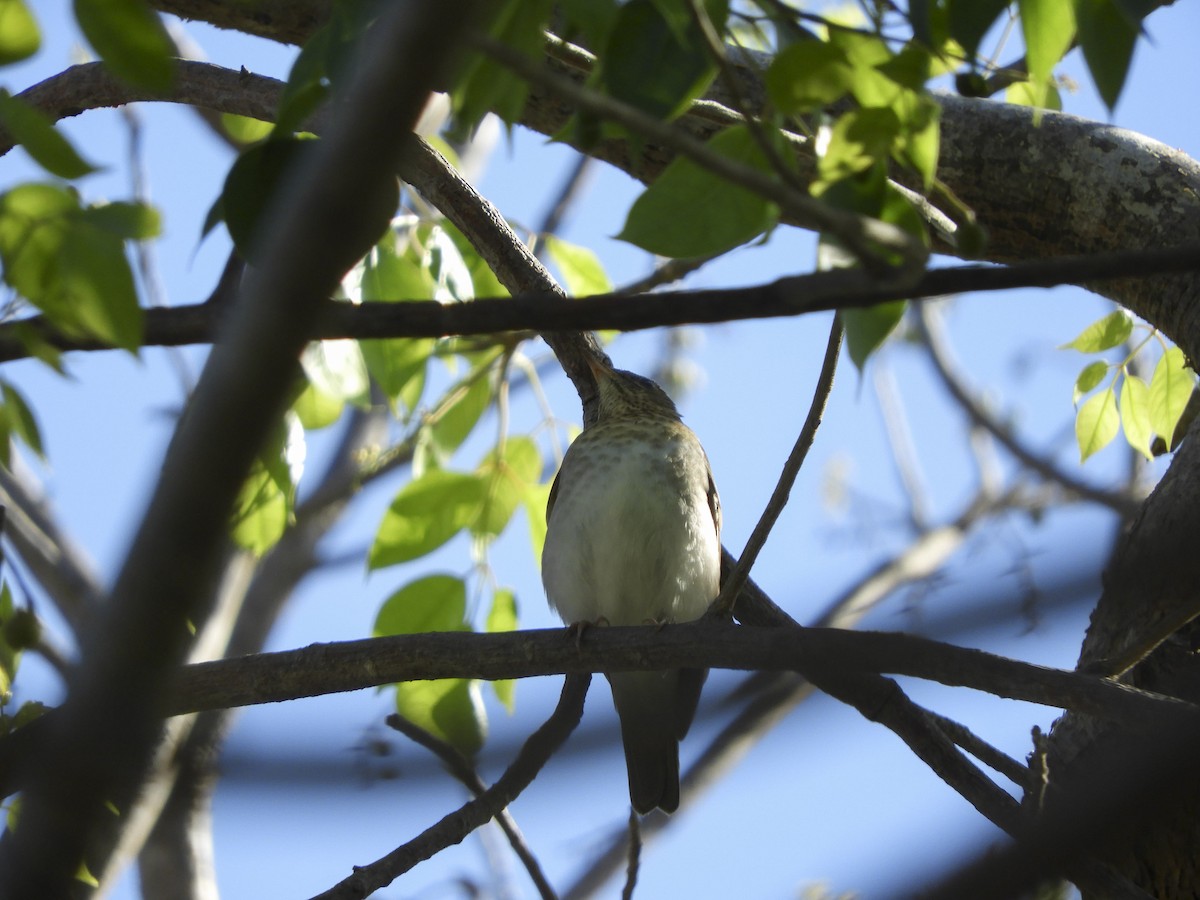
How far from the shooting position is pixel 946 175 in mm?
3125

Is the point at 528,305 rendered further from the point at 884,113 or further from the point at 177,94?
the point at 177,94

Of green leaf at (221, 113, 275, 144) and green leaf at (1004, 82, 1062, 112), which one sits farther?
green leaf at (221, 113, 275, 144)

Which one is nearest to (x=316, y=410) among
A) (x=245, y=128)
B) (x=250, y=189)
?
(x=245, y=128)

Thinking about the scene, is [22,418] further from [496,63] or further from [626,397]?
[626,397]

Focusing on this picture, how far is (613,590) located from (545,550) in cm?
29

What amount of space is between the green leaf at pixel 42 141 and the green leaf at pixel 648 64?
0.66 m

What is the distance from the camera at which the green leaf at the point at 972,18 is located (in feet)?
4.97

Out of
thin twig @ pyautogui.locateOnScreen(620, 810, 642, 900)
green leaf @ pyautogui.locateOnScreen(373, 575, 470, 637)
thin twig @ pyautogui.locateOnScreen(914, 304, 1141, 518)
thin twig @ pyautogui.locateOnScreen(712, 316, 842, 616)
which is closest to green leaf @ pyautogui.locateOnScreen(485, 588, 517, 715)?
green leaf @ pyautogui.locateOnScreen(373, 575, 470, 637)

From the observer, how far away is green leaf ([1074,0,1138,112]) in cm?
154

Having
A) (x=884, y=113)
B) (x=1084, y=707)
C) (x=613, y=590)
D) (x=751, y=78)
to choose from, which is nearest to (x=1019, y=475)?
(x=613, y=590)

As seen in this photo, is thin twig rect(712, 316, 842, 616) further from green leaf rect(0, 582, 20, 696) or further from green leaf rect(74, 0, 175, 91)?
green leaf rect(0, 582, 20, 696)

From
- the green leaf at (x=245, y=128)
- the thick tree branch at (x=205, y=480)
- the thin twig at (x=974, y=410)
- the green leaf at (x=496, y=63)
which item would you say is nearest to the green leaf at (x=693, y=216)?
the green leaf at (x=496, y=63)

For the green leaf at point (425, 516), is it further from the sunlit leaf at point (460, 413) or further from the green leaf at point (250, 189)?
the green leaf at point (250, 189)

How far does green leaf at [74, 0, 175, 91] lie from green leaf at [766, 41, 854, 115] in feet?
2.43
